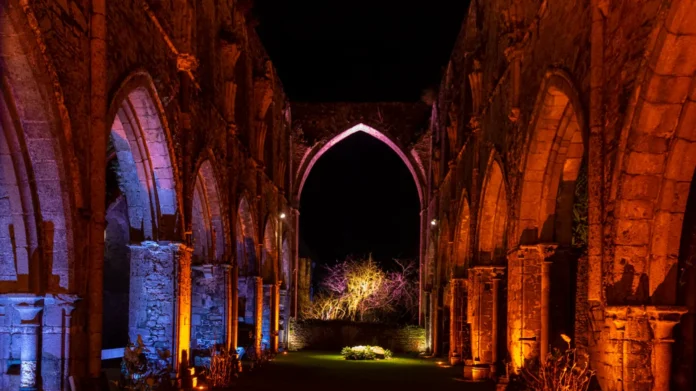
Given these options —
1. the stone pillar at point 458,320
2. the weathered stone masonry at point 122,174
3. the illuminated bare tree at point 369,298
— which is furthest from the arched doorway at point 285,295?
the stone pillar at point 458,320

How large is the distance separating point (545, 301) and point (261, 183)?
32.9 feet

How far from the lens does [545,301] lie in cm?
1107

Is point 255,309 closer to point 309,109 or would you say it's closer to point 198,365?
point 198,365

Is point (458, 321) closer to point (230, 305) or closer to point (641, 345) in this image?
point (230, 305)

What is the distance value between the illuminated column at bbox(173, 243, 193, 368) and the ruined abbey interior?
41 mm

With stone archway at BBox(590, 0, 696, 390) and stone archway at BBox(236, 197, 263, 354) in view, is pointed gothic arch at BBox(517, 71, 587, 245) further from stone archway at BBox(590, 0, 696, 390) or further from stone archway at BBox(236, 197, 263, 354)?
stone archway at BBox(236, 197, 263, 354)

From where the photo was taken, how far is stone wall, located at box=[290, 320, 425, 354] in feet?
82.1

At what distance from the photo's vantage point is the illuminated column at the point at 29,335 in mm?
7422

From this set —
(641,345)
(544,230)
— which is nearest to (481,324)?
(544,230)

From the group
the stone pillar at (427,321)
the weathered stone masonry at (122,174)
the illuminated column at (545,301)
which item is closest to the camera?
the weathered stone masonry at (122,174)

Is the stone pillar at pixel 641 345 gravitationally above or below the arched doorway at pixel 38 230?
below

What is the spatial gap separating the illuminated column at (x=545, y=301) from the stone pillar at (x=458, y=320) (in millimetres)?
6762

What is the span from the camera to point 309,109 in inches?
1080

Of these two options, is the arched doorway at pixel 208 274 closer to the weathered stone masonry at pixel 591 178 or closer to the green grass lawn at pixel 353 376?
the green grass lawn at pixel 353 376
